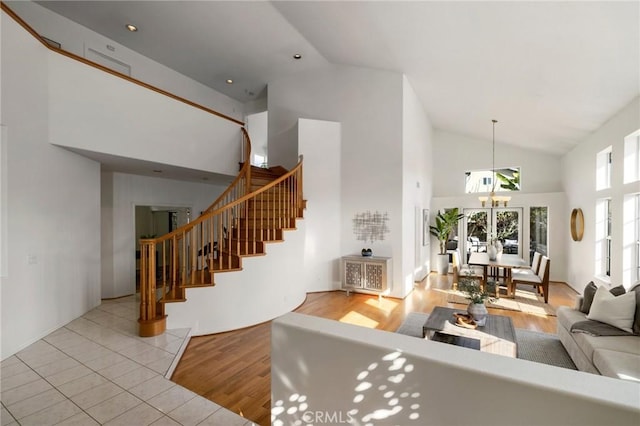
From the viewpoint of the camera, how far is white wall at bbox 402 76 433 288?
616 cm

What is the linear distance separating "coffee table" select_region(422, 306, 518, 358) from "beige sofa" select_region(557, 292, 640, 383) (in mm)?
580

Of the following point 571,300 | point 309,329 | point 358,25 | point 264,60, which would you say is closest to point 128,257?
point 264,60

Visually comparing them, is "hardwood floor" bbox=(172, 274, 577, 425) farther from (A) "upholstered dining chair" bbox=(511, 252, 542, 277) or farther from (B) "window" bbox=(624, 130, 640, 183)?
(B) "window" bbox=(624, 130, 640, 183)

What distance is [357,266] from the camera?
607 cm

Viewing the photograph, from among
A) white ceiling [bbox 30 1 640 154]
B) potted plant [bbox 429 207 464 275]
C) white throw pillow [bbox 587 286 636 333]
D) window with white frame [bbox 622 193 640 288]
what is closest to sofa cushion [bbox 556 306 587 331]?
white throw pillow [bbox 587 286 636 333]

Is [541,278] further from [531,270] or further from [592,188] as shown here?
[592,188]

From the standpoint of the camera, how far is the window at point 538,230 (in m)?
7.56

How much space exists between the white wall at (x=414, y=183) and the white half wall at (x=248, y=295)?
2.46 meters

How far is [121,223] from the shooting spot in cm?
569

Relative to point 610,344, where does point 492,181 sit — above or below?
above

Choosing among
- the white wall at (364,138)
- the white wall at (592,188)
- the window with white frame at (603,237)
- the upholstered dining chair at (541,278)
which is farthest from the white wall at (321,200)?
the window with white frame at (603,237)

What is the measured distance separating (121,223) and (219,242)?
2.79 m

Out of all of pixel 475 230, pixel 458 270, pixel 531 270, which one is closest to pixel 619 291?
pixel 531 270

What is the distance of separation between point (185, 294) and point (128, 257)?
2.73m
